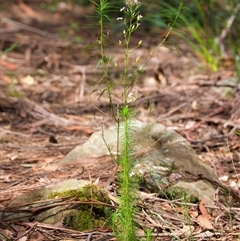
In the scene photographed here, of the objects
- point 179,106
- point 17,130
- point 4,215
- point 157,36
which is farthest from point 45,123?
point 157,36

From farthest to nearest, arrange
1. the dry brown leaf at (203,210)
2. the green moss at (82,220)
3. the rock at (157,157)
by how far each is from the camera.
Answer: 1. the rock at (157,157)
2. the dry brown leaf at (203,210)
3. the green moss at (82,220)

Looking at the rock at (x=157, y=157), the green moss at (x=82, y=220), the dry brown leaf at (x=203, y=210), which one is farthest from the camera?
the rock at (x=157, y=157)

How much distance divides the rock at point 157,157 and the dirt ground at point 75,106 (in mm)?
147

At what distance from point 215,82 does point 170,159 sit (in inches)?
79.1

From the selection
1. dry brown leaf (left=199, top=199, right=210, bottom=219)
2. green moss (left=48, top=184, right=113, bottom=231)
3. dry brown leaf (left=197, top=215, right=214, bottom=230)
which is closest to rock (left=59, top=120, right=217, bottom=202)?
dry brown leaf (left=199, top=199, right=210, bottom=219)

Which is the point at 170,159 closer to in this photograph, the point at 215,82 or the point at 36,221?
the point at 36,221

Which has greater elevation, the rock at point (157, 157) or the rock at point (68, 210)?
the rock at point (157, 157)

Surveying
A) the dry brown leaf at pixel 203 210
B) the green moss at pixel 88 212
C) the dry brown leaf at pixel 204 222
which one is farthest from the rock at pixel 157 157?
the green moss at pixel 88 212

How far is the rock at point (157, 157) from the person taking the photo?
3.39 m

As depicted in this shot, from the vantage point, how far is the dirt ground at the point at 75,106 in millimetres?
3467

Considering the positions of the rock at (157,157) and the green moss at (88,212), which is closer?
the green moss at (88,212)

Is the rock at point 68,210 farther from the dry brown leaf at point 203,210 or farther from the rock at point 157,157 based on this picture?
the dry brown leaf at point 203,210

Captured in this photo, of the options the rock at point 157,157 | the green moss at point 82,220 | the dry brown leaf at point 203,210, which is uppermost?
the rock at point 157,157

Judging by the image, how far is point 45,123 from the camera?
4.78 m
